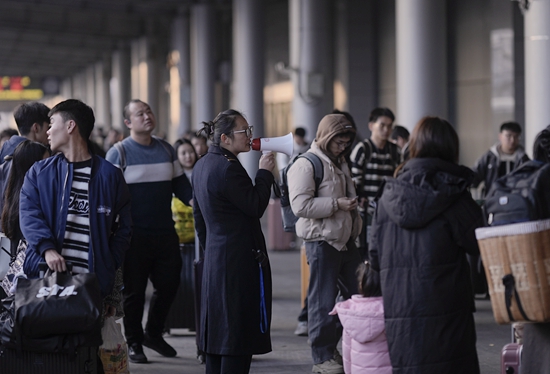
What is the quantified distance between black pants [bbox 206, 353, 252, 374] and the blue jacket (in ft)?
2.65

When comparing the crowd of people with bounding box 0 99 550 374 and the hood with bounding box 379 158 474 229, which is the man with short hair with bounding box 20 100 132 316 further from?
the hood with bounding box 379 158 474 229

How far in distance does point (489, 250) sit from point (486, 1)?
51.3 ft

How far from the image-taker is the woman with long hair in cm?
462

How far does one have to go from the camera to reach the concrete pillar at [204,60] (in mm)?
29047

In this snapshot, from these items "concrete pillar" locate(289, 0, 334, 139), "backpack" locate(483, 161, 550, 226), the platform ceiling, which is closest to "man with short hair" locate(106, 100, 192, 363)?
"backpack" locate(483, 161, 550, 226)

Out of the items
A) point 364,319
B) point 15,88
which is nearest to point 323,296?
point 364,319

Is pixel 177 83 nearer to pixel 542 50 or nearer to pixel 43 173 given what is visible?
pixel 542 50

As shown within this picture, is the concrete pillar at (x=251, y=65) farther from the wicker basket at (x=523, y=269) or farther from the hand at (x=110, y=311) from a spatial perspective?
the wicker basket at (x=523, y=269)

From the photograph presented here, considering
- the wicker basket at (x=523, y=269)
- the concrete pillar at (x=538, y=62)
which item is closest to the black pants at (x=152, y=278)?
the wicker basket at (x=523, y=269)

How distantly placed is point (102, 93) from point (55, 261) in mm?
50333

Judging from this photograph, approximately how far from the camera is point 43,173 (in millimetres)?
5238

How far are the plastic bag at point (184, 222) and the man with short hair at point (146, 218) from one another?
123 cm

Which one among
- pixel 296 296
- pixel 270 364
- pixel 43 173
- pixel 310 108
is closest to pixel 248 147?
pixel 43 173

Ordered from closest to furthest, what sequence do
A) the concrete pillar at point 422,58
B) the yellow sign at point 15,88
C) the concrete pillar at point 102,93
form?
the concrete pillar at point 422,58 → the concrete pillar at point 102,93 → the yellow sign at point 15,88
